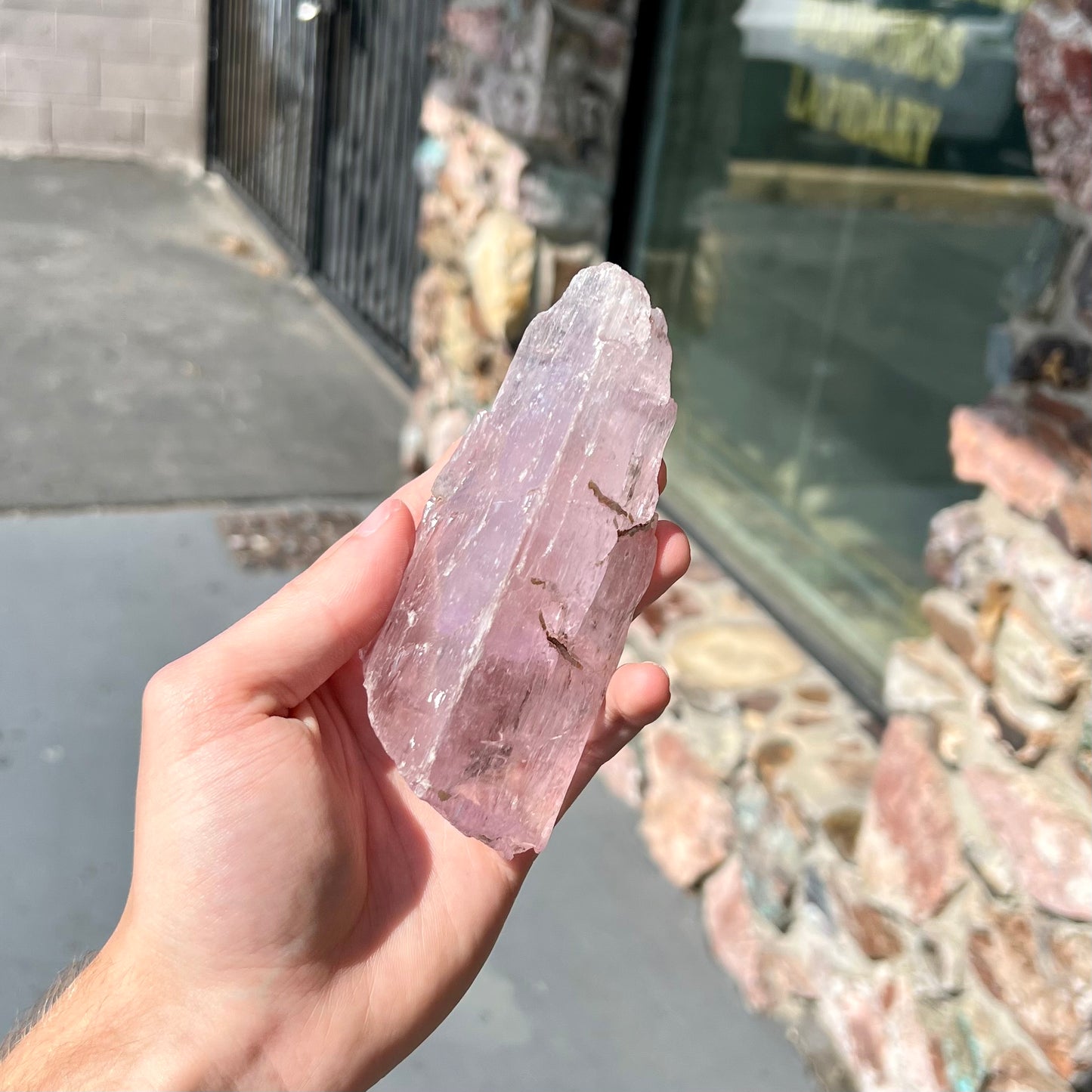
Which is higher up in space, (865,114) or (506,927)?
(865,114)

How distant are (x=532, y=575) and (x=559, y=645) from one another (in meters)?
0.09

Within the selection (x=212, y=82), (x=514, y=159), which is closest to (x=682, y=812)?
(x=514, y=159)

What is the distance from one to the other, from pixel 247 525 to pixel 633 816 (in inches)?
67.9

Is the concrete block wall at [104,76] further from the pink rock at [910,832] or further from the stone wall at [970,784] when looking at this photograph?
the pink rock at [910,832]

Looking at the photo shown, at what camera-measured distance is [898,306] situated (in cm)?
269

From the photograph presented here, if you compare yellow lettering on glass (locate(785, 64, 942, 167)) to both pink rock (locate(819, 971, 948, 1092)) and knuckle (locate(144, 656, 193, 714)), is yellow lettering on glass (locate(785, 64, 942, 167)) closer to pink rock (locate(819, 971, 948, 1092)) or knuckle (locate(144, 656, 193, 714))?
pink rock (locate(819, 971, 948, 1092))

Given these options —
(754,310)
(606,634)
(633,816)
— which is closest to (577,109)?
(754,310)

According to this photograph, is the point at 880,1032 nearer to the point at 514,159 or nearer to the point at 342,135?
the point at 514,159

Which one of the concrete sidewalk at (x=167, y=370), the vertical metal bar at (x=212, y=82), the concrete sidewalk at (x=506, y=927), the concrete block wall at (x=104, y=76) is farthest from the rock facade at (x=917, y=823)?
the concrete block wall at (x=104, y=76)

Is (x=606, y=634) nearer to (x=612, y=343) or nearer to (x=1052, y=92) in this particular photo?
(x=612, y=343)

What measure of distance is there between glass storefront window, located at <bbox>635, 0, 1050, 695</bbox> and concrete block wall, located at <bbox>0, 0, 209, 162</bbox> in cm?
584

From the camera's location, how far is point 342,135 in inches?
231

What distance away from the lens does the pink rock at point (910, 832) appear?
2.16 metres

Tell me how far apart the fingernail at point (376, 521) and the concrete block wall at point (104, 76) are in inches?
300
